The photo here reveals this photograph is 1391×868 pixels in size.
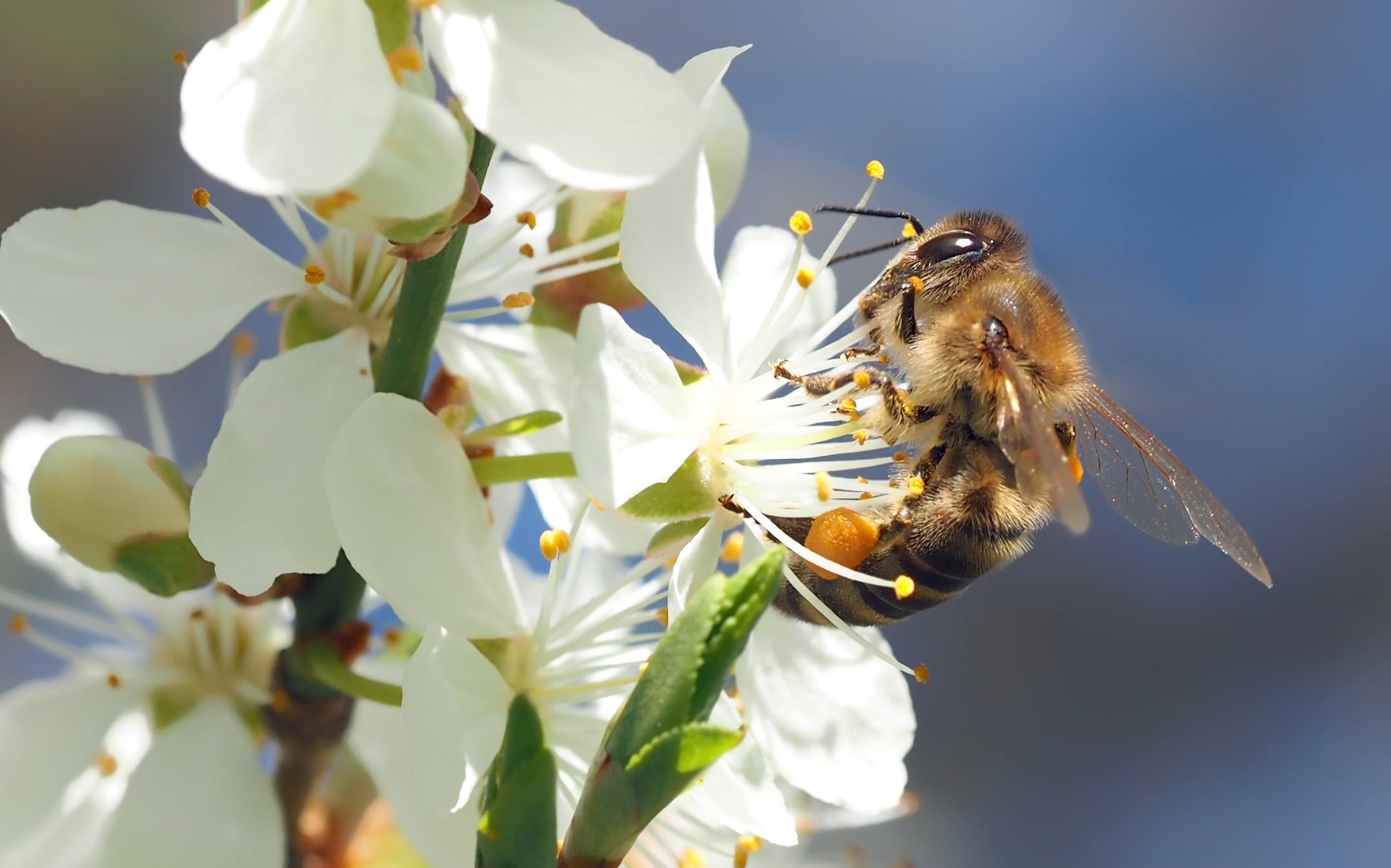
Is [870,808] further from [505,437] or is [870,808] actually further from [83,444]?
[83,444]

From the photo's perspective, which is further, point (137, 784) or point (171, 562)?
point (137, 784)

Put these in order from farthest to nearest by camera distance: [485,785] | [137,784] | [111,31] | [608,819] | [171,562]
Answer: [111,31], [137,784], [171,562], [485,785], [608,819]

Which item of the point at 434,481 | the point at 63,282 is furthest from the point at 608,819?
the point at 63,282

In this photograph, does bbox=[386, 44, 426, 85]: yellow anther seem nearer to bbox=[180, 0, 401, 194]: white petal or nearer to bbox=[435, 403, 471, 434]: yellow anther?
bbox=[180, 0, 401, 194]: white petal

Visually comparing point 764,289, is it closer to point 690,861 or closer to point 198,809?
point 690,861

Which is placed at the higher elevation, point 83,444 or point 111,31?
point 83,444

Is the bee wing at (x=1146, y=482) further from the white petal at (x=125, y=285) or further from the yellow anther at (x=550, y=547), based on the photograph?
the white petal at (x=125, y=285)

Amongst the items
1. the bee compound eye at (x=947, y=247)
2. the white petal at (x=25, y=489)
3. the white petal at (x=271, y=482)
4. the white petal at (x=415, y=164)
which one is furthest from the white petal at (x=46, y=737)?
the bee compound eye at (x=947, y=247)

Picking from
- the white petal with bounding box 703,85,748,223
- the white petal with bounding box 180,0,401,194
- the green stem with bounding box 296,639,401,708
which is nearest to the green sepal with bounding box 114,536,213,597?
the green stem with bounding box 296,639,401,708
